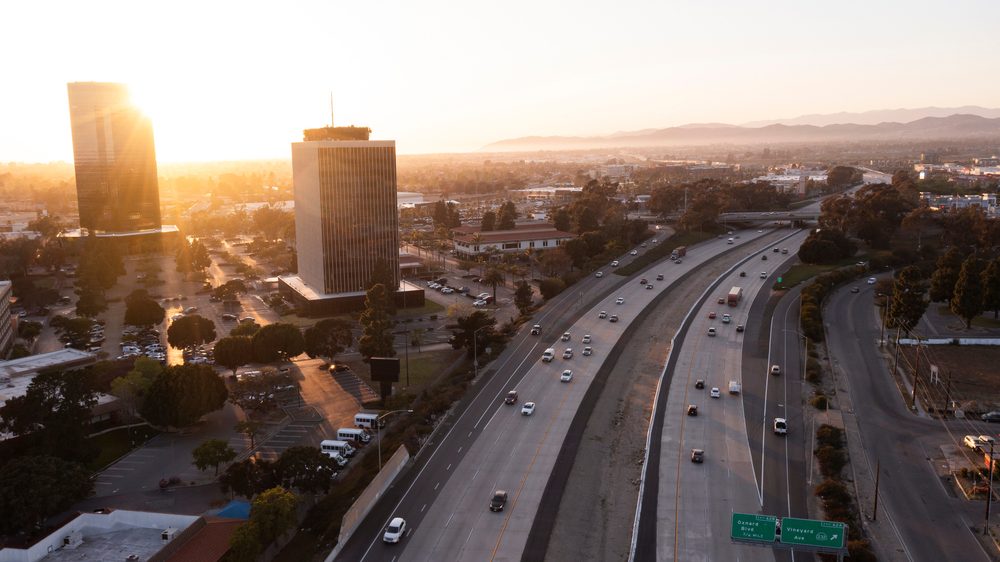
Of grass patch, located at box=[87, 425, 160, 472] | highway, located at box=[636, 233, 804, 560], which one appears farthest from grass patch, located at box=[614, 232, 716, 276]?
grass patch, located at box=[87, 425, 160, 472]

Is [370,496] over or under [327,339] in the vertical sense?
under

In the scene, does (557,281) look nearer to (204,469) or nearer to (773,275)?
(773,275)

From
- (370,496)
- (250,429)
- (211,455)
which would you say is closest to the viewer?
(370,496)

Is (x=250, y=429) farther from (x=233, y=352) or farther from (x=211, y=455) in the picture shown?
(x=233, y=352)

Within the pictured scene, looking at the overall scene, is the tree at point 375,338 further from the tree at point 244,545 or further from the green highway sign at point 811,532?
the green highway sign at point 811,532

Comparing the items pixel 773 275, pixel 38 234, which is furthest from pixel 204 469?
pixel 38 234

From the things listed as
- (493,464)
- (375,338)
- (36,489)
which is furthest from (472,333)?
(36,489)

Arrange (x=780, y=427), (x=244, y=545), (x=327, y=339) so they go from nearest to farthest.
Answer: (x=244, y=545) → (x=780, y=427) → (x=327, y=339)
